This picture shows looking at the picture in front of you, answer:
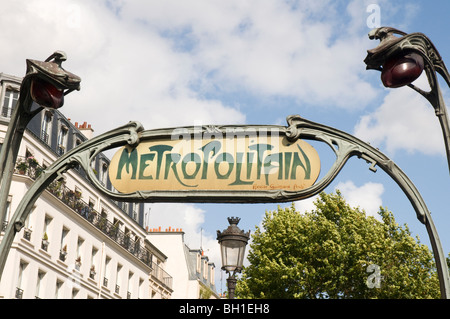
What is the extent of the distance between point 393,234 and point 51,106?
28.1 m

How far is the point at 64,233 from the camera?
37.7 meters

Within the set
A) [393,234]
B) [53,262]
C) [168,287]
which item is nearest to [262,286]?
[393,234]

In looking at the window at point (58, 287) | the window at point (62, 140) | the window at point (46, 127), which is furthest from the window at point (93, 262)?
the window at point (46, 127)

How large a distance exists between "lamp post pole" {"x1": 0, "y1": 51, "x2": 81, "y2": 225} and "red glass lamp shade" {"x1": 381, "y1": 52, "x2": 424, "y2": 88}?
10.2 feet

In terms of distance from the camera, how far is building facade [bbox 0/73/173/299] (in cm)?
3284

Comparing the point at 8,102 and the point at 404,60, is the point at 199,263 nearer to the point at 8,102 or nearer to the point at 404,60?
the point at 8,102

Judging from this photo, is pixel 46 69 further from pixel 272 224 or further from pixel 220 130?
pixel 272 224

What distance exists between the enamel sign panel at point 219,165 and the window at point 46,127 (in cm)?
3080

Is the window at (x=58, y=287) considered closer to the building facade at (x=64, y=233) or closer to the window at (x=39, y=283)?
the building facade at (x=64, y=233)

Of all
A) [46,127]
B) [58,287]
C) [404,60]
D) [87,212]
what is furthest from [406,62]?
[87,212]

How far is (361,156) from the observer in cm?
640

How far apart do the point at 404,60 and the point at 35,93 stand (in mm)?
3735
